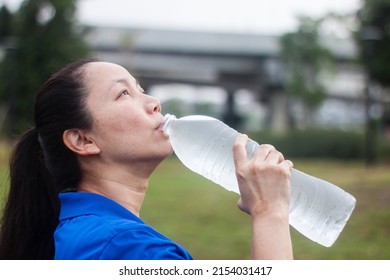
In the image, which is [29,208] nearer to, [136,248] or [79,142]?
[79,142]

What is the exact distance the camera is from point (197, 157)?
195 centimetres

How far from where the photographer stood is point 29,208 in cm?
176

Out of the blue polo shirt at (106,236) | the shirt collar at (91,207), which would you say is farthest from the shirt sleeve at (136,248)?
the shirt collar at (91,207)

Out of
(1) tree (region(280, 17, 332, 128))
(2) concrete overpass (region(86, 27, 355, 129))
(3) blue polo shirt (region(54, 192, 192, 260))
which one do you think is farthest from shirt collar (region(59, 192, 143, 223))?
(2) concrete overpass (region(86, 27, 355, 129))

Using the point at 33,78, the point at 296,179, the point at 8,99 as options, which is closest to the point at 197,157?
the point at 296,179

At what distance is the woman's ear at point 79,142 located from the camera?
1.61 m

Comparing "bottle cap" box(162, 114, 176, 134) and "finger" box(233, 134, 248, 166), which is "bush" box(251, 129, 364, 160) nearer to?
"bottle cap" box(162, 114, 176, 134)

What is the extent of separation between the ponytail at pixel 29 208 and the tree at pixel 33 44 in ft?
33.9

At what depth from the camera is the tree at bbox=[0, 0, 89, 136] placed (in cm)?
1253

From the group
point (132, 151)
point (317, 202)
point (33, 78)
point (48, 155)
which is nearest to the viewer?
point (132, 151)

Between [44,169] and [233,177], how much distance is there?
495 mm

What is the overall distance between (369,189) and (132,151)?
333 inches

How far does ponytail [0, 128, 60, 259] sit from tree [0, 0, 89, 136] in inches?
407
